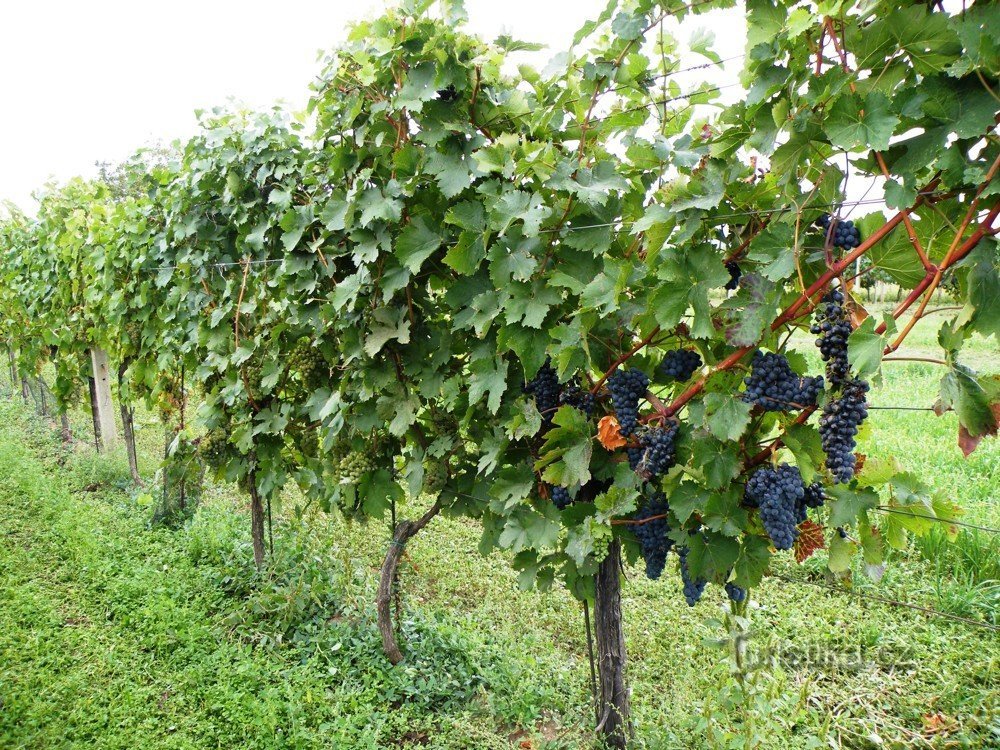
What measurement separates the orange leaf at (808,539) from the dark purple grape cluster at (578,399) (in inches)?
25.4

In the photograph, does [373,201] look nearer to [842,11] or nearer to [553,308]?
[553,308]

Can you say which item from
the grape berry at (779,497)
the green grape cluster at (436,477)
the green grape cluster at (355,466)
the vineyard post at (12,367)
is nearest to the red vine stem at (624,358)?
the grape berry at (779,497)

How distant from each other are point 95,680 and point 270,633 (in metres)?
0.76

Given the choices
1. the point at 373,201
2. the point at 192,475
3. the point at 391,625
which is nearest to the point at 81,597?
the point at 192,475

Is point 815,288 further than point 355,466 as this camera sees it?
No

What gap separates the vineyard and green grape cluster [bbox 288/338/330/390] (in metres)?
0.03

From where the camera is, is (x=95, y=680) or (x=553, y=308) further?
(x=95, y=680)

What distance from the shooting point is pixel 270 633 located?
3.38m

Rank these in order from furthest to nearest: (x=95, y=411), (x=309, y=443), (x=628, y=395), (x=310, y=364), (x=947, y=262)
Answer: (x=95, y=411), (x=309, y=443), (x=310, y=364), (x=628, y=395), (x=947, y=262)

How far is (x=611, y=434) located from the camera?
1896mm

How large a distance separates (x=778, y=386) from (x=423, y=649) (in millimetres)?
2228

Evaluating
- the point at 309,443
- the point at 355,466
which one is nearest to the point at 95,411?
the point at 309,443

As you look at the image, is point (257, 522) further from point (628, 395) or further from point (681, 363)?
point (681, 363)

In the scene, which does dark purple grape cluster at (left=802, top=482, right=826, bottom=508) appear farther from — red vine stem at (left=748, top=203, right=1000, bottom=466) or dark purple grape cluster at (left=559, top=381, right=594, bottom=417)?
dark purple grape cluster at (left=559, top=381, right=594, bottom=417)
